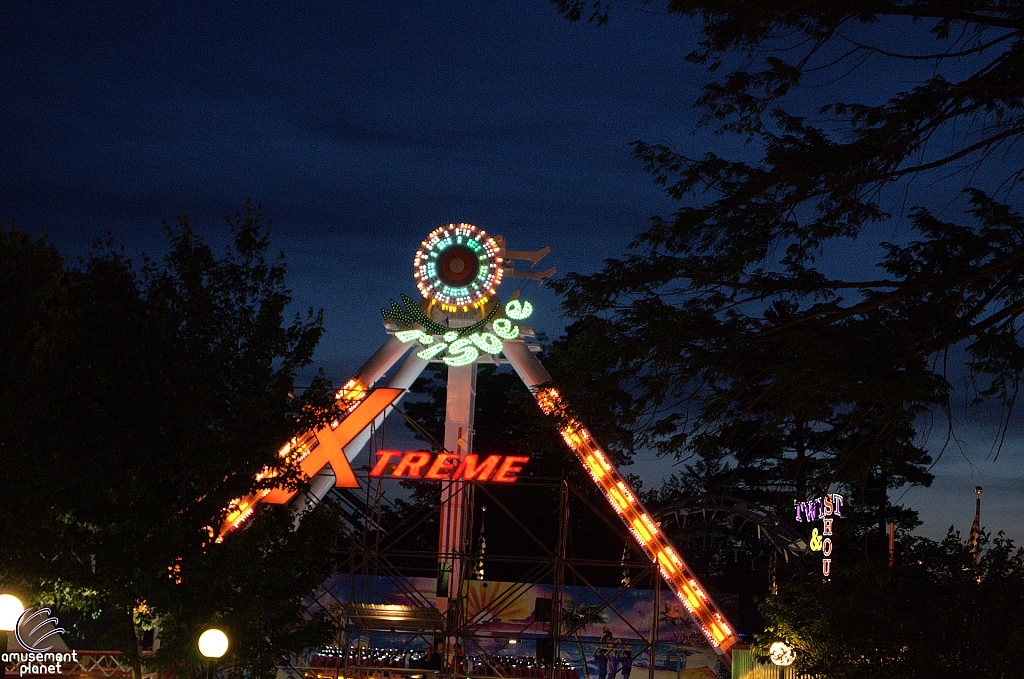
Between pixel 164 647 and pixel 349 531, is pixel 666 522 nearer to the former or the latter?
pixel 349 531

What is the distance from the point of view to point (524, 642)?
29.4m

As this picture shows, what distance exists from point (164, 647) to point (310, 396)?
152 inches

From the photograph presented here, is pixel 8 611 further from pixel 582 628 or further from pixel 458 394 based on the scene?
pixel 582 628

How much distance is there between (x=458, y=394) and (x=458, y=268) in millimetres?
3188

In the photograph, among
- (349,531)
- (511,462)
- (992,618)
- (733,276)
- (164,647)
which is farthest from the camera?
(511,462)

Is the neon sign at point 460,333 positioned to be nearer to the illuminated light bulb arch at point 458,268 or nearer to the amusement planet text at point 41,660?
the illuminated light bulb arch at point 458,268

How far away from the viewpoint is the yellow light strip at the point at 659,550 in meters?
24.1

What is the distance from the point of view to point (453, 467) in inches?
1030

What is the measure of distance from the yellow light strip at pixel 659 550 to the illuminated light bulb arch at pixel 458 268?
17.3 ft

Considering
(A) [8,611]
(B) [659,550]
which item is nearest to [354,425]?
(B) [659,550]

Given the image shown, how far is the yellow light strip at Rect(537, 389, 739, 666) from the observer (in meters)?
24.1

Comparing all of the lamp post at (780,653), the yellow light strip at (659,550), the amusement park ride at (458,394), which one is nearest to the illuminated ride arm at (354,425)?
the amusement park ride at (458,394)

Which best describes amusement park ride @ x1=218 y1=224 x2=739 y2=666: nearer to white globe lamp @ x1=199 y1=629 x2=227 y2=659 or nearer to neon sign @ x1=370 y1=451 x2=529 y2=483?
neon sign @ x1=370 y1=451 x2=529 y2=483

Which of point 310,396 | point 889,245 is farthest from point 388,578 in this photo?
point 889,245
